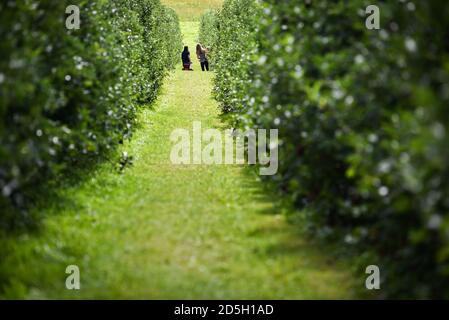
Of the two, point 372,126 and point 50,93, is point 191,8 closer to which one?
point 50,93

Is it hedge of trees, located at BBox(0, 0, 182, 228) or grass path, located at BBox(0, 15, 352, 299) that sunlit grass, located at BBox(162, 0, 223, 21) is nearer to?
hedge of trees, located at BBox(0, 0, 182, 228)

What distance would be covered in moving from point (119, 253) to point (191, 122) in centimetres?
1685

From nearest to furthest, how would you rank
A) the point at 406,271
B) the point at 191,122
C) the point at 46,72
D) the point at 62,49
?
the point at 406,271
the point at 46,72
the point at 62,49
the point at 191,122

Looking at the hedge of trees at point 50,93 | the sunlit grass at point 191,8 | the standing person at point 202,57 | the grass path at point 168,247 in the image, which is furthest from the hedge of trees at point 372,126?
the sunlit grass at point 191,8

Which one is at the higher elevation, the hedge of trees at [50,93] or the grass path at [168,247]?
the hedge of trees at [50,93]

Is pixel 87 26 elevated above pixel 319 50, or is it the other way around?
pixel 87 26

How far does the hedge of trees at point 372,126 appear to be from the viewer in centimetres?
583

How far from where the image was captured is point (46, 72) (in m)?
9.87

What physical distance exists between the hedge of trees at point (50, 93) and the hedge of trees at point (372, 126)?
287cm

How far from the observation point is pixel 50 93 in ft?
29.9

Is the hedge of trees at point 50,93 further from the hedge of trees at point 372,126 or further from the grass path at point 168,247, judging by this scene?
the hedge of trees at point 372,126

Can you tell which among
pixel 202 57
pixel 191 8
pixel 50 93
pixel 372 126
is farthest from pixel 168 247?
pixel 191 8
